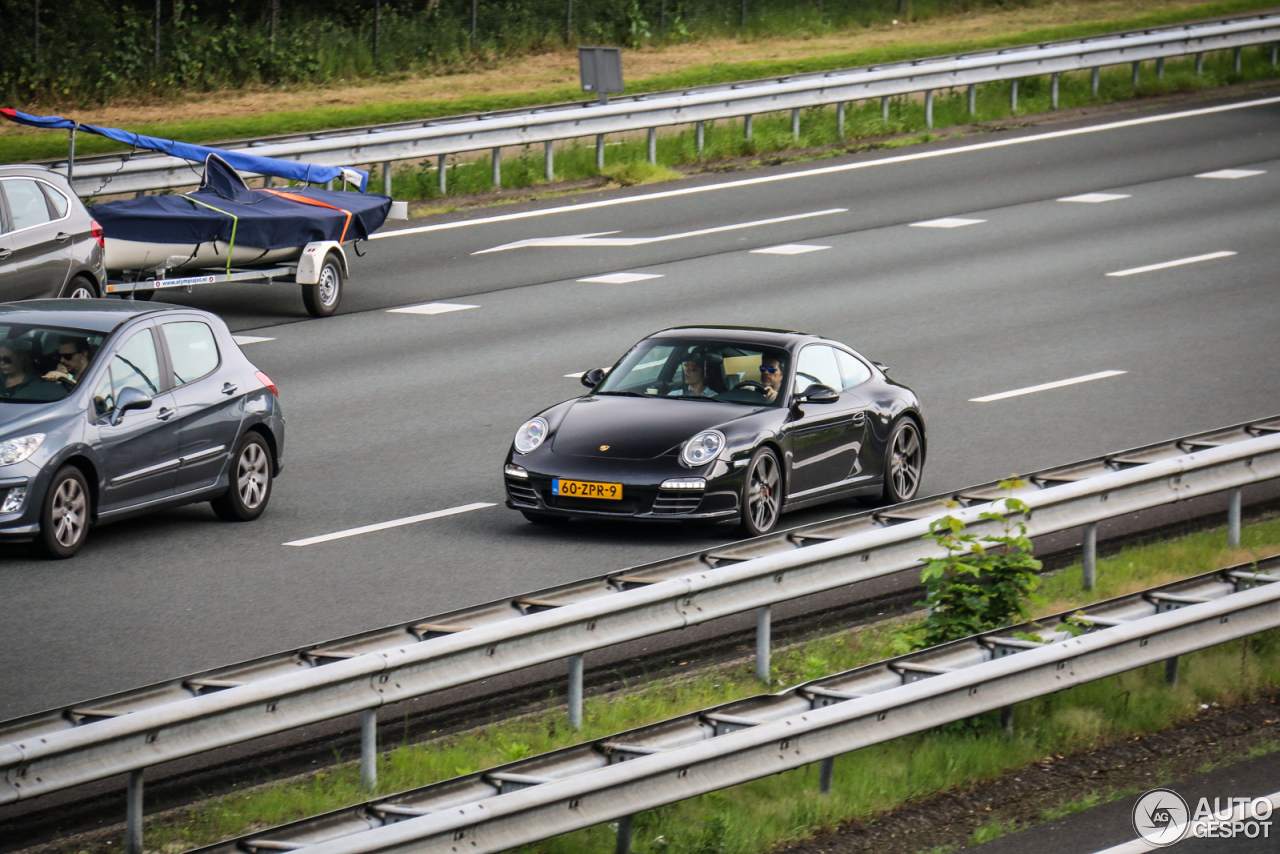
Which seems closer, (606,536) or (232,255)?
(606,536)

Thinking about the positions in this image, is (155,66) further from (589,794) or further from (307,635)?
(589,794)

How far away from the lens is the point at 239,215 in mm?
20016

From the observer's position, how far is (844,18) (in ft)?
160

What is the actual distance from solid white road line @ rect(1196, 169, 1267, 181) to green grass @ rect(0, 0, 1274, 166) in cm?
512

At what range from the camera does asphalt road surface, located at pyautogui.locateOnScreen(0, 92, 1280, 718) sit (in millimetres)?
11703

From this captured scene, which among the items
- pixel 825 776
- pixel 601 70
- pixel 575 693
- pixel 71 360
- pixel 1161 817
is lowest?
pixel 1161 817

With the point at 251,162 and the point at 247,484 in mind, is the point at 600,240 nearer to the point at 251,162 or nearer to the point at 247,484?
the point at 251,162

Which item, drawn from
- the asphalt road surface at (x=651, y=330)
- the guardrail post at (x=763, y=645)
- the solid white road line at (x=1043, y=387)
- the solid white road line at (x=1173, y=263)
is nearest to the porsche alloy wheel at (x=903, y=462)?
the asphalt road surface at (x=651, y=330)

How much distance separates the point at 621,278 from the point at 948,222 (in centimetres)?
535

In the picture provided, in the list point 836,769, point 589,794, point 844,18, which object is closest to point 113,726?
point 589,794

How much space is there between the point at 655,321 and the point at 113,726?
529 inches

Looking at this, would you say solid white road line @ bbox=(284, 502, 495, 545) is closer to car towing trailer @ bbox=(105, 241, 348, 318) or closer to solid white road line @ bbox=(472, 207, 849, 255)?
car towing trailer @ bbox=(105, 241, 348, 318)

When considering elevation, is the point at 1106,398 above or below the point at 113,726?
below

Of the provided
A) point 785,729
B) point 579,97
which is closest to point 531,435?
point 785,729
